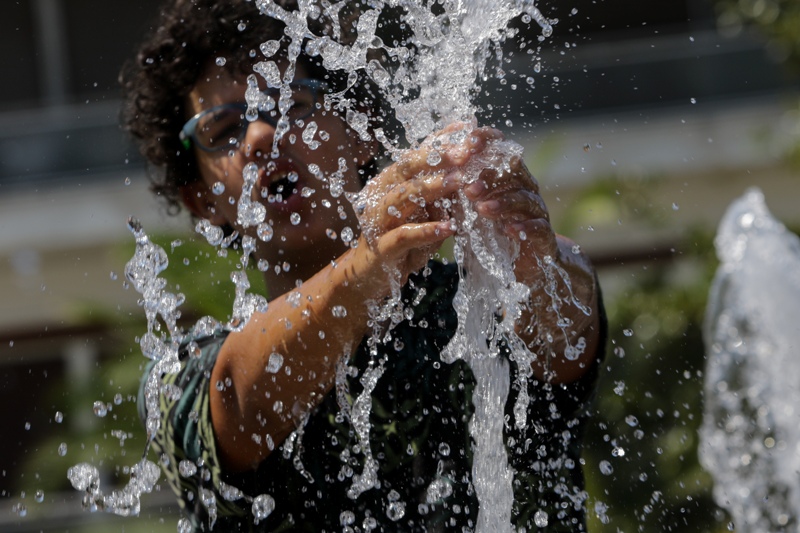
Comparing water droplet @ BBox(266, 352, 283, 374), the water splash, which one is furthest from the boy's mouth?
the water splash

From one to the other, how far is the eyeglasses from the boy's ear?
9cm

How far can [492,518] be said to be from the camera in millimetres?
1840

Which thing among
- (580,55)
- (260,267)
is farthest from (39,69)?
(260,267)

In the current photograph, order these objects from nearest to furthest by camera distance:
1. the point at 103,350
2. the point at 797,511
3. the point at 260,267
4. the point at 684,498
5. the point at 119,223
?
the point at 260,267
the point at 797,511
the point at 684,498
the point at 103,350
the point at 119,223

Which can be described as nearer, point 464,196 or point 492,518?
point 464,196

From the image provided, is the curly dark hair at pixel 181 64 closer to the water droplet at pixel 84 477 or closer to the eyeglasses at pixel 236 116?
the eyeglasses at pixel 236 116

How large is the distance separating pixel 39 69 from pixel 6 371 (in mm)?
2487

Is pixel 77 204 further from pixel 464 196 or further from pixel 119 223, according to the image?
pixel 464 196

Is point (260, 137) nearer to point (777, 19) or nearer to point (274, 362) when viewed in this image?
point (274, 362)

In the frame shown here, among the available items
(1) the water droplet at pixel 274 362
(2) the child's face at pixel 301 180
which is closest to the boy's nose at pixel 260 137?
(2) the child's face at pixel 301 180

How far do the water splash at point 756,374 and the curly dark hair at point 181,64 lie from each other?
9.62ft

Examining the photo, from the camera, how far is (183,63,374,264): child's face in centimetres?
186

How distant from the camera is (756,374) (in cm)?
479

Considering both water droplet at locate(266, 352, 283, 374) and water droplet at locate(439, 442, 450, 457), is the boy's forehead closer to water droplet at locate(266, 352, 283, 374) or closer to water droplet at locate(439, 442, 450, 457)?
water droplet at locate(266, 352, 283, 374)
